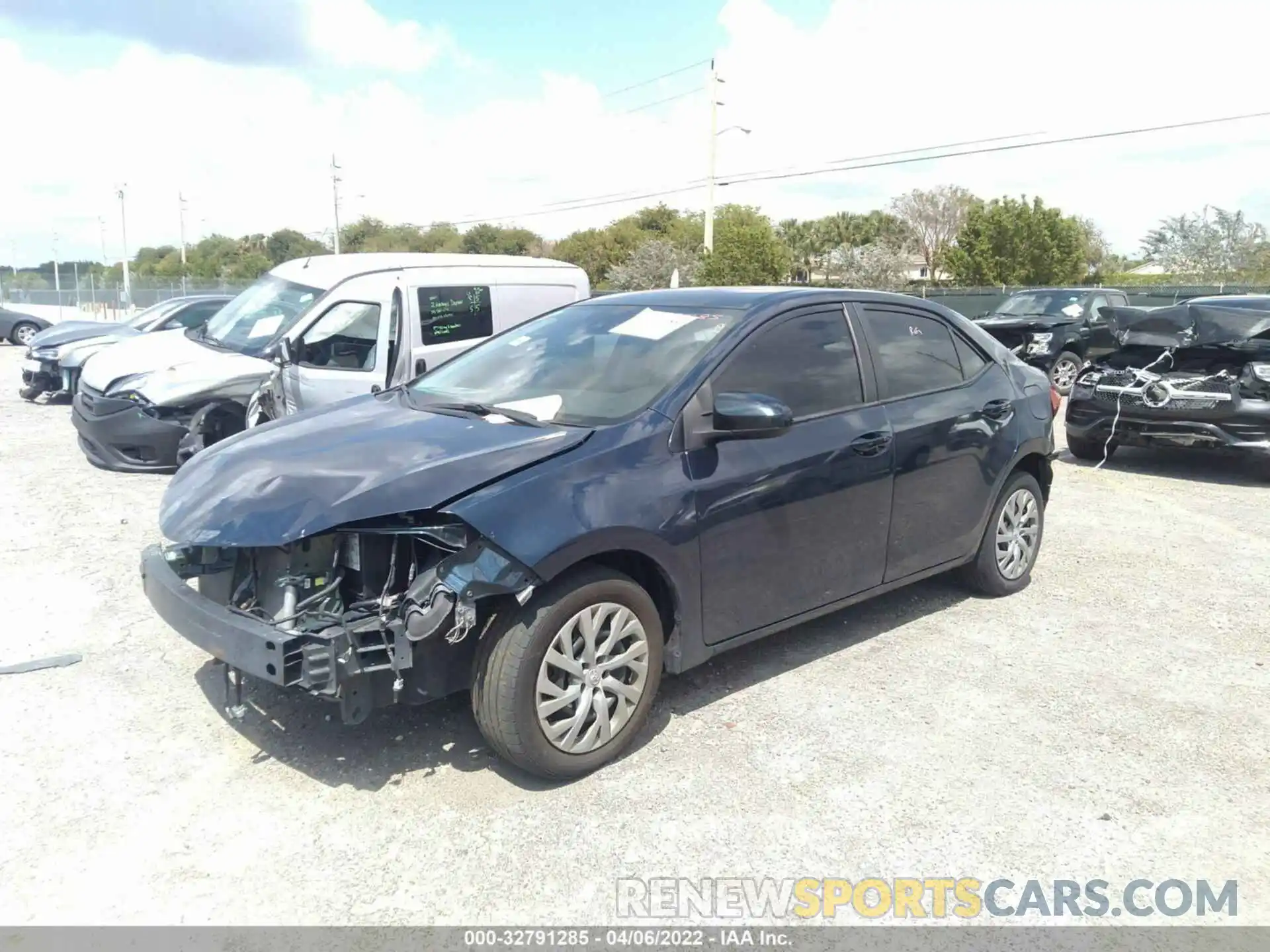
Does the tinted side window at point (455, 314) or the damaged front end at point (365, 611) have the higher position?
the tinted side window at point (455, 314)

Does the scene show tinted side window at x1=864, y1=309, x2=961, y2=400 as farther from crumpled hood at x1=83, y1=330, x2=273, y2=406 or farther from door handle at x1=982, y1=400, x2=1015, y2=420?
crumpled hood at x1=83, y1=330, x2=273, y2=406

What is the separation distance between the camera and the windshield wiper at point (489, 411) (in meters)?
3.83

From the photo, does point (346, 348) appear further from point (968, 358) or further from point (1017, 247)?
point (1017, 247)

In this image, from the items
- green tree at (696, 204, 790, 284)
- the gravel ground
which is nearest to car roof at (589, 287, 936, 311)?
the gravel ground

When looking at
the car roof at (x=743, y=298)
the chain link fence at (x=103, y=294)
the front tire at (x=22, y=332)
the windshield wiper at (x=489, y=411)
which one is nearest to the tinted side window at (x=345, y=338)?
the car roof at (x=743, y=298)

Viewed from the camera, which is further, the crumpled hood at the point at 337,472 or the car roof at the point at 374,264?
the car roof at the point at 374,264

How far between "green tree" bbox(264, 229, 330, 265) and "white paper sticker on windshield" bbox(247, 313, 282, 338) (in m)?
75.3

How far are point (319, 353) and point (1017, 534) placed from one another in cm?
553

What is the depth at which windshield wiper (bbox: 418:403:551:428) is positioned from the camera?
3834mm

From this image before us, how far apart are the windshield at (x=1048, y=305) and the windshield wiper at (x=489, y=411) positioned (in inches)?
556

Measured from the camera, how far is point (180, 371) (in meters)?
8.38

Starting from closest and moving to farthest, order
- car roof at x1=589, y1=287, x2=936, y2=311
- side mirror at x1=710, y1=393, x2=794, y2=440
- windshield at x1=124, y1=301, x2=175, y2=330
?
side mirror at x1=710, y1=393, x2=794, y2=440, car roof at x1=589, y1=287, x2=936, y2=311, windshield at x1=124, y1=301, x2=175, y2=330

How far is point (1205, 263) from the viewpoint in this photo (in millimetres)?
62750

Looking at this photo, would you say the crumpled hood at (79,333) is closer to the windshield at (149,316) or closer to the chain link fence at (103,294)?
the windshield at (149,316)
